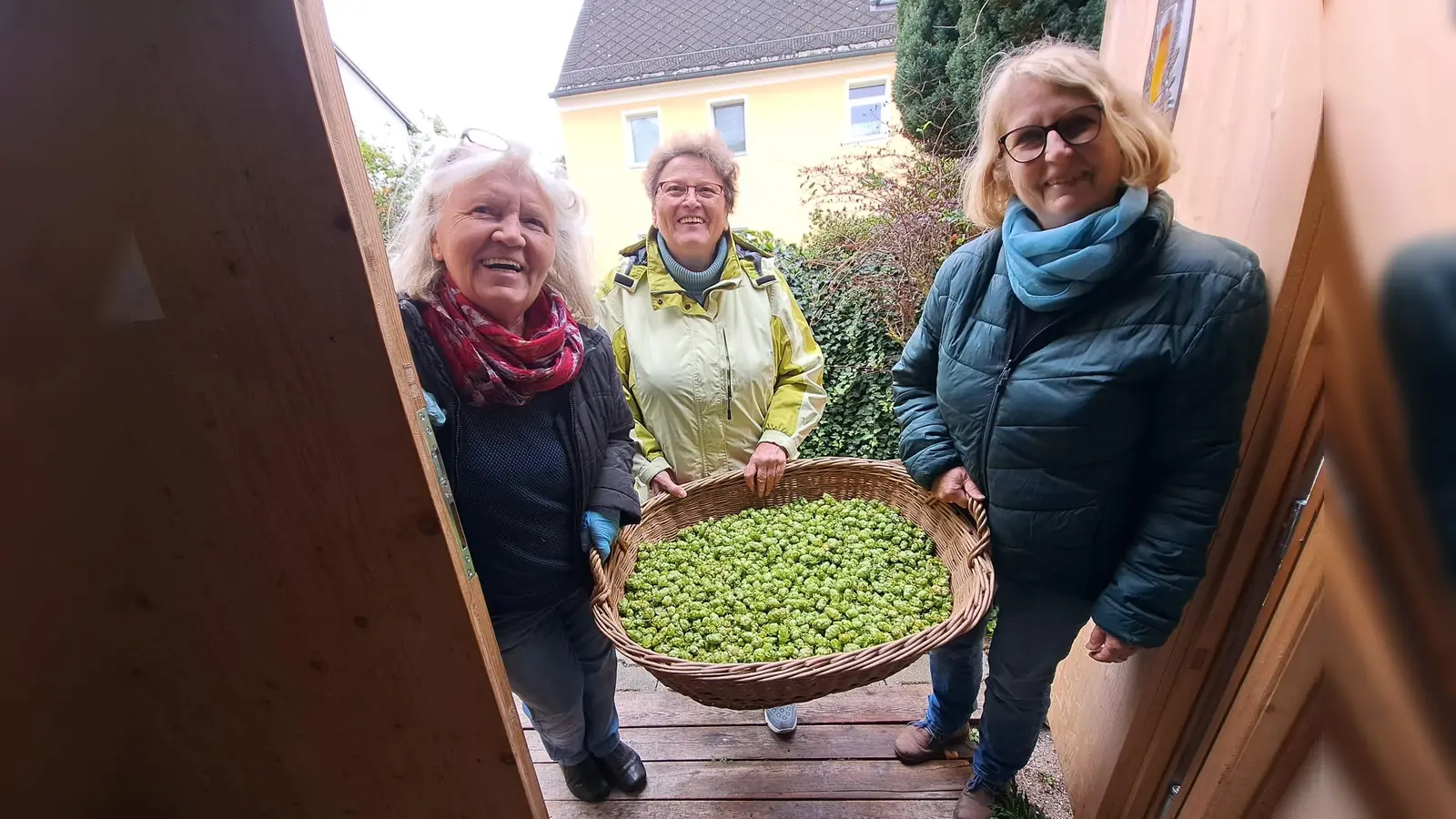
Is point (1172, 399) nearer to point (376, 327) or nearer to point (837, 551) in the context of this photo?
point (837, 551)

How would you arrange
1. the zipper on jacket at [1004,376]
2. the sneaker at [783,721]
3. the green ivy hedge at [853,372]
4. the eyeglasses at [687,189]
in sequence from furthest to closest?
1. the green ivy hedge at [853,372]
2. the sneaker at [783,721]
3. the eyeglasses at [687,189]
4. the zipper on jacket at [1004,376]

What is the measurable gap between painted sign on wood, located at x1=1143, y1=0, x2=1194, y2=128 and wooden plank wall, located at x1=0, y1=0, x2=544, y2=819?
1.80 metres

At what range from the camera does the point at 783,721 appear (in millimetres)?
2102

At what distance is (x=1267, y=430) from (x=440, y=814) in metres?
1.83

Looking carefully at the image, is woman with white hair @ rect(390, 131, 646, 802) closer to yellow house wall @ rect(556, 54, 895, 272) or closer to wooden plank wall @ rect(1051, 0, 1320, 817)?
wooden plank wall @ rect(1051, 0, 1320, 817)

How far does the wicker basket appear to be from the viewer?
117 centimetres

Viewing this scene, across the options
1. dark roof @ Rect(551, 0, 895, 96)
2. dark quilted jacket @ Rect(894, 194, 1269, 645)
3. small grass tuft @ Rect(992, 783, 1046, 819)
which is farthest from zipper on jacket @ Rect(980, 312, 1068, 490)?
dark roof @ Rect(551, 0, 895, 96)

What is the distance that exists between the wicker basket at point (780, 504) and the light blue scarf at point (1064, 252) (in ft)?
1.76

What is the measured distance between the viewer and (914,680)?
244 centimetres

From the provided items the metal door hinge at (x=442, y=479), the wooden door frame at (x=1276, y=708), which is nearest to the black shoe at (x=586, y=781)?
the metal door hinge at (x=442, y=479)

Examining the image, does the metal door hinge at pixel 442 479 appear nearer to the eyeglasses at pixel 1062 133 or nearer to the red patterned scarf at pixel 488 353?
the red patterned scarf at pixel 488 353

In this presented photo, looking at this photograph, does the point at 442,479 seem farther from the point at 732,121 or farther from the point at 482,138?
the point at 732,121

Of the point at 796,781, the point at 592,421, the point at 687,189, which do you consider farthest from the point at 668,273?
the point at 796,781

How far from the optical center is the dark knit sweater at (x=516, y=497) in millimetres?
1339
